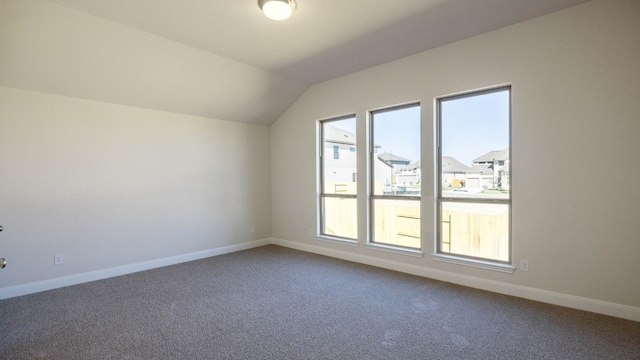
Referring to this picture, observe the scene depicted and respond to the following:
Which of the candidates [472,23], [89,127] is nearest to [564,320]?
[472,23]

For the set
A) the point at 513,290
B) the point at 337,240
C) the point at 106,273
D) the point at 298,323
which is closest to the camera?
the point at 298,323

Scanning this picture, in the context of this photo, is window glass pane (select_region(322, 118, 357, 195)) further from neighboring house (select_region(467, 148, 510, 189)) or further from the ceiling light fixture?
the ceiling light fixture

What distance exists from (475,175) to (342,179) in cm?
201

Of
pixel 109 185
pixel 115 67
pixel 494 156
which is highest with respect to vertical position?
pixel 115 67

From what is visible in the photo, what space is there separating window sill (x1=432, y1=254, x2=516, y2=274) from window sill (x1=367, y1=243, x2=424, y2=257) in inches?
8.8

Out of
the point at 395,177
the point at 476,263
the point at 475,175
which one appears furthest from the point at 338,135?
the point at 476,263

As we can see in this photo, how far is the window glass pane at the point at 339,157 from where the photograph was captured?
15.8 feet

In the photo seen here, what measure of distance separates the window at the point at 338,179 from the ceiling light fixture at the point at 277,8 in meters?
2.19

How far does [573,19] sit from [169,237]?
5.48m

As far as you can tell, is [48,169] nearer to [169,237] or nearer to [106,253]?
[106,253]

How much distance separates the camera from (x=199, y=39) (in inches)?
135

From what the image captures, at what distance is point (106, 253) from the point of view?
3.99m

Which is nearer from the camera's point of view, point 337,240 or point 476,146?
point 476,146

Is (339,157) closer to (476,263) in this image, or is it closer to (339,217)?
(339,217)
